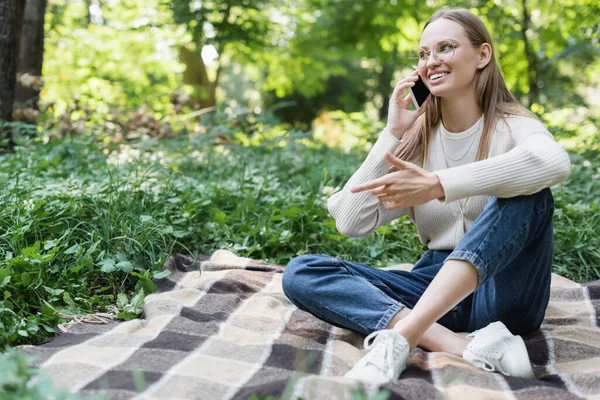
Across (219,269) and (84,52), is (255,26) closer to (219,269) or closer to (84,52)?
(84,52)

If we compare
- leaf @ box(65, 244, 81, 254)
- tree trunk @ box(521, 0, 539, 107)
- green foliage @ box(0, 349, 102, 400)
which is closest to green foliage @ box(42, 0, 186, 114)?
tree trunk @ box(521, 0, 539, 107)

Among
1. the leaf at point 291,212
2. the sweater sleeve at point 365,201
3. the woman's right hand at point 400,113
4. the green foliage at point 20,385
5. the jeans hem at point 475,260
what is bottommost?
the green foliage at point 20,385

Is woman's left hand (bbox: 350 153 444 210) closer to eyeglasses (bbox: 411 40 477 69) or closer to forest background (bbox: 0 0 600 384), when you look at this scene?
eyeglasses (bbox: 411 40 477 69)

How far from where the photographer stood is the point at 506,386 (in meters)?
1.75

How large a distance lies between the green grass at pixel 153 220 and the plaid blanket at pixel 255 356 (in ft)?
0.84

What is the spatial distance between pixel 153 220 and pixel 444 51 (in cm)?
166

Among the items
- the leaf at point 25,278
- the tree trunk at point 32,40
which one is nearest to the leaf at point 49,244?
the leaf at point 25,278

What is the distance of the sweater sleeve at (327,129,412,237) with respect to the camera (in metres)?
2.28

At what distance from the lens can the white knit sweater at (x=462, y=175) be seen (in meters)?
1.86

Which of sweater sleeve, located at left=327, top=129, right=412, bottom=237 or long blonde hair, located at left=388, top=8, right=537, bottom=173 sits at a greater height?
long blonde hair, located at left=388, top=8, right=537, bottom=173

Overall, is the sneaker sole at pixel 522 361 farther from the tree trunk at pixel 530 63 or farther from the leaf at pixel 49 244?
the tree trunk at pixel 530 63

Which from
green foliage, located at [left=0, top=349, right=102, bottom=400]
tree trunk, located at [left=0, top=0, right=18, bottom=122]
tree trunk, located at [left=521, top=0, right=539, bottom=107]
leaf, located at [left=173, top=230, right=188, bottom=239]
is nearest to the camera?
green foliage, located at [left=0, top=349, right=102, bottom=400]

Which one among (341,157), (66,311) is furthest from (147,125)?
(66,311)

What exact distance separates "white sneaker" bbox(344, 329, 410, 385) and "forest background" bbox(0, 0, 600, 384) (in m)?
1.08
